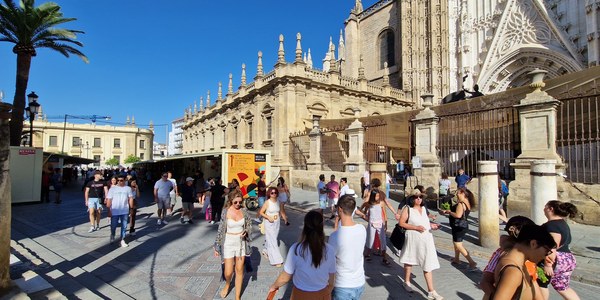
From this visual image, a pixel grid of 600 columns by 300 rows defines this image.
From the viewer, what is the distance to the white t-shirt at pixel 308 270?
2.72 meters

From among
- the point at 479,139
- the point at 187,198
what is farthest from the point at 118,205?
the point at 479,139

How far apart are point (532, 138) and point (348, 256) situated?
8573mm

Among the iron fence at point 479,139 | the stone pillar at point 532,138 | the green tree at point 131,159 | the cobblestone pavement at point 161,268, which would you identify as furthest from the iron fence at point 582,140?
the green tree at point 131,159

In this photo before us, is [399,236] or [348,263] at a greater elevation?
[348,263]

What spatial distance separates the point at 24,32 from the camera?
15812 mm

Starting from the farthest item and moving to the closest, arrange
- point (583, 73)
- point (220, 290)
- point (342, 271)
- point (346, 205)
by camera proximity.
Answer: point (583, 73) < point (220, 290) < point (346, 205) < point (342, 271)

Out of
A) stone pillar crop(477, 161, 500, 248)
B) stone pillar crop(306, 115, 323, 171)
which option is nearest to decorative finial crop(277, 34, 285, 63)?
stone pillar crop(306, 115, 323, 171)

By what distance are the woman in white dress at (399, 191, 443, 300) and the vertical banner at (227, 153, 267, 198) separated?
8.75 m

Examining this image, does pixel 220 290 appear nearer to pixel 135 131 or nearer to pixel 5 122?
pixel 5 122

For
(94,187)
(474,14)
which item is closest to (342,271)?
(94,187)

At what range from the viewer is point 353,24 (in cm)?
3294

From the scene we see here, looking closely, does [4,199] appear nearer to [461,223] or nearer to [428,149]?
[461,223]

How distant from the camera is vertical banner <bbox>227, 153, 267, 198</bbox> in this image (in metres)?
12.5

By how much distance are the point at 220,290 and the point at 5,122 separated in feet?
11.5
